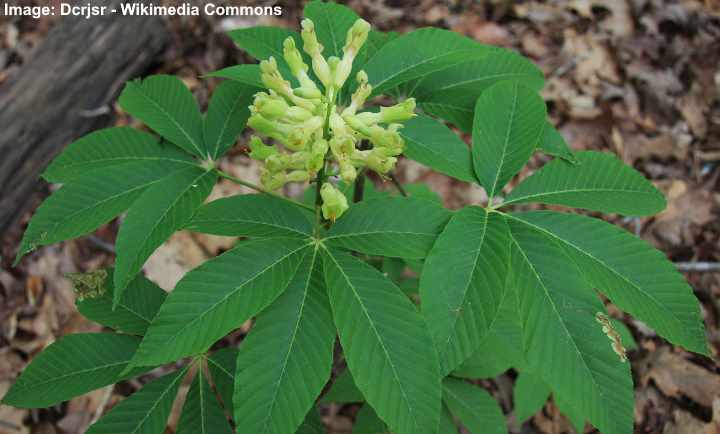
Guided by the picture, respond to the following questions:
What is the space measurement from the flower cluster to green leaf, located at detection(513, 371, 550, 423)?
1.41 meters

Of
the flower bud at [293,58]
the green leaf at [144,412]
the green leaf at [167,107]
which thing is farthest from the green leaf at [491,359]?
the green leaf at [167,107]

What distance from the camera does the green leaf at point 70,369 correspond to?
1.71 m

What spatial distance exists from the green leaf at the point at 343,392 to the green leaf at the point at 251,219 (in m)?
0.90

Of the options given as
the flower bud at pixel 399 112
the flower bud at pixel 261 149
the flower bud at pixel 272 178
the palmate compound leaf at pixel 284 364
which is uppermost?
the flower bud at pixel 399 112

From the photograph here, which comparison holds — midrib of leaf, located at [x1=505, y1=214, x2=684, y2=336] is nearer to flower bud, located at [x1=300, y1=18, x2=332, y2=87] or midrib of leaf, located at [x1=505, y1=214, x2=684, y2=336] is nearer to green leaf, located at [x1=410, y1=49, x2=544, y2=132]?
green leaf, located at [x1=410, y1=49, x2=544, y2=132]

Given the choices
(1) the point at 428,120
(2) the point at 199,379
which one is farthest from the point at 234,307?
(1) the point at 428,120

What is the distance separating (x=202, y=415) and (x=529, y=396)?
1.54m

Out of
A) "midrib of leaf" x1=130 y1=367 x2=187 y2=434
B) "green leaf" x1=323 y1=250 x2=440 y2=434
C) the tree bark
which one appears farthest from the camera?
the tree bark

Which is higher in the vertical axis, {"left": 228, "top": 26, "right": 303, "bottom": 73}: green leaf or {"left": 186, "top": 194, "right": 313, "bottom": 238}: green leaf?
{"left": 228, "top": 26, "right": 303, "bottom": 73}: green leaf

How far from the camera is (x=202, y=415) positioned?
5.74 ft

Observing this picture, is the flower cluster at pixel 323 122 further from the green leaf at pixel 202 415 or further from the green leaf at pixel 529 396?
the green leaf at pixel 529 396

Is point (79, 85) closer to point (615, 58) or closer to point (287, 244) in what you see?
point (287, 244)

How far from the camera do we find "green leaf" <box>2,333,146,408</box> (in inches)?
67.5

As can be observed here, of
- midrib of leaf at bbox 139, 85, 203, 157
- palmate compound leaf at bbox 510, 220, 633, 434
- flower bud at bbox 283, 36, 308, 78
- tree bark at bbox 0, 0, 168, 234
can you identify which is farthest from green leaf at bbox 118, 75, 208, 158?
tree bark at bbox 0, 0, 168, 234
